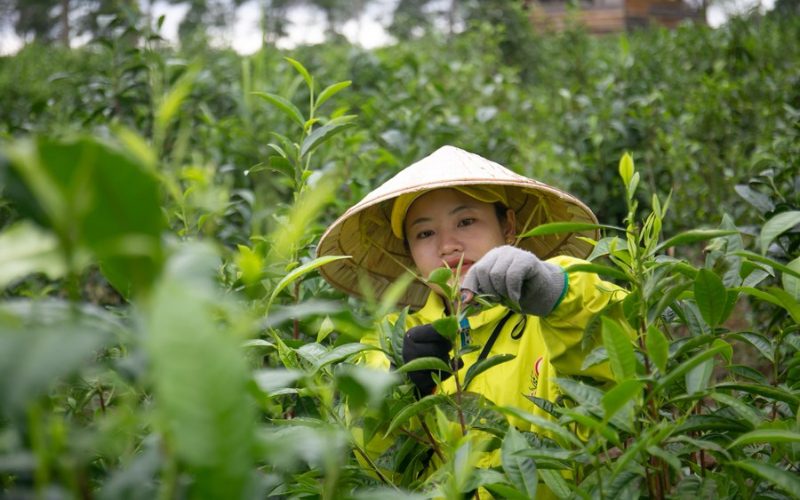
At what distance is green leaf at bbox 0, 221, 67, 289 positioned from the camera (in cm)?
53

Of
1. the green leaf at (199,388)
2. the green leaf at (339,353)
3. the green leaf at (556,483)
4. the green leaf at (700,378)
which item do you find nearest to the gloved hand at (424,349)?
the green leaf at (339,353)

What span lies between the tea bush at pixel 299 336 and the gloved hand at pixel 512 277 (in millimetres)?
135

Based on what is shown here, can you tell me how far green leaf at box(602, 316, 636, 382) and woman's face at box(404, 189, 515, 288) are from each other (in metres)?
1.05

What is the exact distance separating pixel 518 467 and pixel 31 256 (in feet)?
2.40

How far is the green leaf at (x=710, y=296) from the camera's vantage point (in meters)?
1.15

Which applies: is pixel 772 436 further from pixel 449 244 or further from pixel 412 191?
pixel 449 244

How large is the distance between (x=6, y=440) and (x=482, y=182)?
4.43ft

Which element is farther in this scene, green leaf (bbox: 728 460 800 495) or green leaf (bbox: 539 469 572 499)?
green leaf (bbox: 539 469 572 499)

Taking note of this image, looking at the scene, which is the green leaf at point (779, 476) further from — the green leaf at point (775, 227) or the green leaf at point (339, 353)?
the green leaf at point (339, 353)

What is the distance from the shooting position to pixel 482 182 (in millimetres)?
1831

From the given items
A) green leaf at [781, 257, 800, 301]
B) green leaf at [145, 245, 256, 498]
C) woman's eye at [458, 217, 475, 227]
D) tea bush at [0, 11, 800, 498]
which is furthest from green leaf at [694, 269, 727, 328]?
woman's eye at [458, 217, 475, 227]

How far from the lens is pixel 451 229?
206 centimetres

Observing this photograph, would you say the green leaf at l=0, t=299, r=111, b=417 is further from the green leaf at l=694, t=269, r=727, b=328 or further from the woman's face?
the woman's face

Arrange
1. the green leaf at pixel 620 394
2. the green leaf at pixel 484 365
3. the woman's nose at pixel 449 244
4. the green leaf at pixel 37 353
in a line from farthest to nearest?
1. the woman's nose at pixel 449 244
2. the green leaf at pixel 484 365
3. the green leaf at pixel 620 394
4. the green leaf at pixel 37 353
